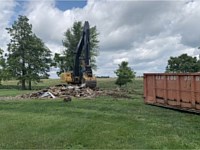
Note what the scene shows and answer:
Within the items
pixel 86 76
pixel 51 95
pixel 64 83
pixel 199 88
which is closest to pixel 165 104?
pixel 199 88

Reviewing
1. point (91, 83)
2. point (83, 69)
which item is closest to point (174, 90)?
point (91, 83)

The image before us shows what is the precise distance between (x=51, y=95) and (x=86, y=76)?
7.69 m

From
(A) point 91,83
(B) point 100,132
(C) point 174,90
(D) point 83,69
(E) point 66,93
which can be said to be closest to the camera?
(B) point 100,132

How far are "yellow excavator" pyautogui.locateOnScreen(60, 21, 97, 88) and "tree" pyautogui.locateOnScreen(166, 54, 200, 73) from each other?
121 ft

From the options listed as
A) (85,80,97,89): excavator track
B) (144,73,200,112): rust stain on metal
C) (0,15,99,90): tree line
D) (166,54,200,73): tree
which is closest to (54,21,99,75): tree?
(0,15,99,90): tree line

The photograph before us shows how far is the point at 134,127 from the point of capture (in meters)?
12.0

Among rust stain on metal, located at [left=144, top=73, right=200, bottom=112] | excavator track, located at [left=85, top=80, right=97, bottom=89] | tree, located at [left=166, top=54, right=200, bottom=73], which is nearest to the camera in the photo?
rust stain on metal, located at [left=144, top=73, right=200, bottom=112]

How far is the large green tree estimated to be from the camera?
64812 mm

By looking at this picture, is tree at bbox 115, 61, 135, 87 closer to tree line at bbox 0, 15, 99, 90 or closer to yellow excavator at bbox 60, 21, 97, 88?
tree line at bbox 0, 15, 99, 90

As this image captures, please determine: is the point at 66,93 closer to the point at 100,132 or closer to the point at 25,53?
the point at 100,132

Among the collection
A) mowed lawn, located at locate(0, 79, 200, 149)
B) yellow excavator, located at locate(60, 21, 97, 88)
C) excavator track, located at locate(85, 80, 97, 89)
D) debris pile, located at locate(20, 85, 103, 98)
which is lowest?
mowed lawn, located at locate(0, 79, 200, 149)

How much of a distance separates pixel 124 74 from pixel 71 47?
1244 centimetres

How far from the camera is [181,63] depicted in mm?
76938

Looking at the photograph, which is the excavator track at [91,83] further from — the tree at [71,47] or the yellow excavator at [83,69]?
the tree at [71,47]
